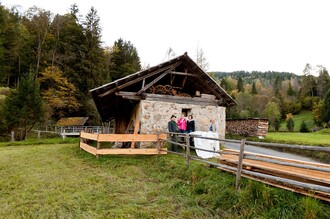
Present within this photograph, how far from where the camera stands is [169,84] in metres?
12.7

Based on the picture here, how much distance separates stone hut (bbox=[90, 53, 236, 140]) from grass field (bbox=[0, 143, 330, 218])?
3.77 m

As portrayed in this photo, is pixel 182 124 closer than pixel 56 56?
Yes

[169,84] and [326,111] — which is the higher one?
[169,84]

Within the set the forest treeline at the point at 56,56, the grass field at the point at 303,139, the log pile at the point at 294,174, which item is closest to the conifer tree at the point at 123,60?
the forest treeline at the point at 56,56

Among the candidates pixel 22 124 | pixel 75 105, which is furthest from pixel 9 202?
pixel 75 105

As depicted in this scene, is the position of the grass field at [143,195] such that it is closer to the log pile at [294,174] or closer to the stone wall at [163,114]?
the log pile at [294,174]

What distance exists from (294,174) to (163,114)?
7.52 m

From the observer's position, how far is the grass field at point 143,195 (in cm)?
396

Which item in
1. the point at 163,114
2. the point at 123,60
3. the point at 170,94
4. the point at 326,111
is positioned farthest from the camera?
the point at 123,60

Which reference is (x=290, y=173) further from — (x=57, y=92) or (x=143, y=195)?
(x=57, y=92)

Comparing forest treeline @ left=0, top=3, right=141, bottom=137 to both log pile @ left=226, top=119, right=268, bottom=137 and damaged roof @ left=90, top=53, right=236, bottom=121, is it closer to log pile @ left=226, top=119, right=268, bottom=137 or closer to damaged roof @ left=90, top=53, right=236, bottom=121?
log pile @ left=226, top=119, right=268, bottom=137

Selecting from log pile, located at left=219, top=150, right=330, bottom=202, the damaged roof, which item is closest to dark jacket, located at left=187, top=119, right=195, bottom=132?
the damaged roof

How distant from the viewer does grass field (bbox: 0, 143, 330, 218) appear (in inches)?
156

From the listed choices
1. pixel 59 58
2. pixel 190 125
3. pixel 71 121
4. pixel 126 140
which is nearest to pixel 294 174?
pixel 126 140
